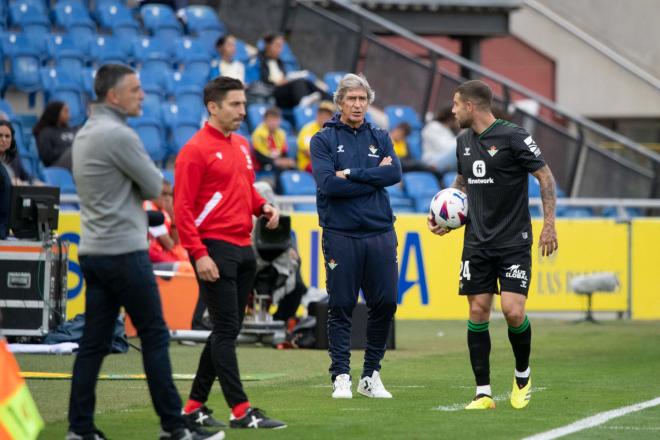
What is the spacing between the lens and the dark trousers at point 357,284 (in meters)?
10.1

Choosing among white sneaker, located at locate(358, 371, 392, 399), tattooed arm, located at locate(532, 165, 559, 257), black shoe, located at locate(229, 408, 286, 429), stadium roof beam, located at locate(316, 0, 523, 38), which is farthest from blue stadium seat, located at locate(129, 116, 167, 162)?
black shoe, located at locate(229, 408, 286, 429)

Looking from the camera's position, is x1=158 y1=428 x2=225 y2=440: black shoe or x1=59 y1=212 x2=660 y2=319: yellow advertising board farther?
x1=59 y1=212 x2=660 y2=319: yellow advertising board

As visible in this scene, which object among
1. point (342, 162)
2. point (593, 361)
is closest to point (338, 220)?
point (342, 162)

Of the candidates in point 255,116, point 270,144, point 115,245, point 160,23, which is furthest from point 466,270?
point 160,23

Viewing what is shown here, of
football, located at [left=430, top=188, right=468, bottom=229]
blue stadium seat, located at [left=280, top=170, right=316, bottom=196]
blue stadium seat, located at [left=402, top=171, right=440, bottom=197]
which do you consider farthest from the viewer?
blue stadium seat, located at [left=402, top=171, right=440, bottom=197]

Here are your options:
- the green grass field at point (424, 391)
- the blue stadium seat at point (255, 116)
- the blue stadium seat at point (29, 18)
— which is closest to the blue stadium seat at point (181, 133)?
the blue stadium seat at point (255, 116)

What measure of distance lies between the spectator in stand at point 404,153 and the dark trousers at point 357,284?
10.8 metres

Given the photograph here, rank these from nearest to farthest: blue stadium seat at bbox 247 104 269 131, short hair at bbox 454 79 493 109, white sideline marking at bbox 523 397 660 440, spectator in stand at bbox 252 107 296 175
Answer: white sideline marking at bbox 523 397 660 440
short hair at bbox 454 79 493 109
spectator in stand at bbox 252 107 296 175
blue stadium seat at bbox 247 104 269 131

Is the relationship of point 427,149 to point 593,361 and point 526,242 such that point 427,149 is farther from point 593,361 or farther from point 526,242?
point 526,242

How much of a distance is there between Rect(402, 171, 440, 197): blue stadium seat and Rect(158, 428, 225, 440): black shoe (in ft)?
42.2

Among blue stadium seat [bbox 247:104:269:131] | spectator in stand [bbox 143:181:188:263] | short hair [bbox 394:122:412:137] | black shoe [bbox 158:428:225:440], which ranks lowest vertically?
black shoe [bbox 158:428:225:440]

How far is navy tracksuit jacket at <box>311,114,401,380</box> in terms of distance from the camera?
10.1 metres

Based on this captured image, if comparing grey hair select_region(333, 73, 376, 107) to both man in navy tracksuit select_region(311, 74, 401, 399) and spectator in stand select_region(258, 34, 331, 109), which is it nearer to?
man in navy tracksuit select_region(311, 74, 401, 399)

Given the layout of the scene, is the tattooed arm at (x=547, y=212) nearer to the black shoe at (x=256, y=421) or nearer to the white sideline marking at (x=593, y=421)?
the white sideline marking at (x=593, y=421)
